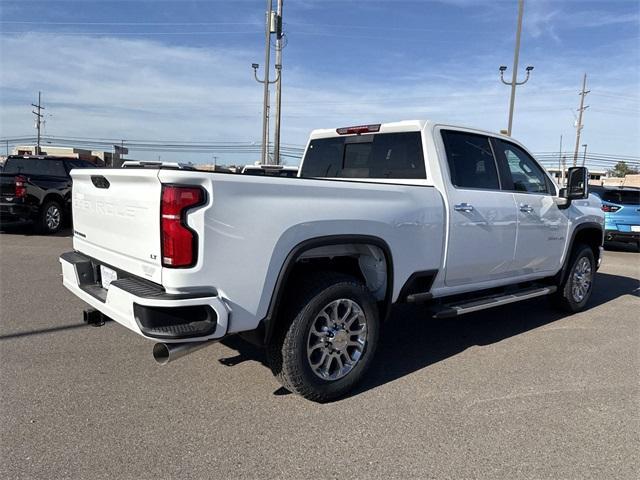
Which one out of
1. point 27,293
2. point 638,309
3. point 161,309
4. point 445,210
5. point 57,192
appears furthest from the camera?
point 57,192

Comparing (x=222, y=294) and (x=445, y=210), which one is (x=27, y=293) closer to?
(x=222, y=294)

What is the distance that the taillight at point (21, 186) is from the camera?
1119 cm

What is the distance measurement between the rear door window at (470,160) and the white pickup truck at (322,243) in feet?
0.05

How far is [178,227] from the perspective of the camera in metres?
2.80

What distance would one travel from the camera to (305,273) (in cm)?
361

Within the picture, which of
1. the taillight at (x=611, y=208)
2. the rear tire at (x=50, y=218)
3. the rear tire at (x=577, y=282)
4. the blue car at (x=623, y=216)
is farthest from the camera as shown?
the taillight at (x=611, y=208)

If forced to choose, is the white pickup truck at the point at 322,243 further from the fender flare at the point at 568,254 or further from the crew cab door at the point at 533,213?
the fender flare at the point at 568,254

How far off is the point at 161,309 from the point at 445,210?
2433 millimetres

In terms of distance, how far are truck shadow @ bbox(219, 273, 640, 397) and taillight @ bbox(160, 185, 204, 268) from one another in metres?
1.39

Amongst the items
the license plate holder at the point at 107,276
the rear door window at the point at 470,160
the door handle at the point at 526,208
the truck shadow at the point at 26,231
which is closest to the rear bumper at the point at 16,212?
the truck shadow at the point at 26,231

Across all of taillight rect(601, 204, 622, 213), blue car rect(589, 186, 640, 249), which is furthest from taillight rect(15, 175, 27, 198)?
taillight rect(601, 204, 622, 213)

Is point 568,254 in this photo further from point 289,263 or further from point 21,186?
point 21,186

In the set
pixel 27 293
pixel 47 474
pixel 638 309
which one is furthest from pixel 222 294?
pixel 638 309

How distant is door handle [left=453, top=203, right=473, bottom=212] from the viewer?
428cm
